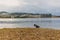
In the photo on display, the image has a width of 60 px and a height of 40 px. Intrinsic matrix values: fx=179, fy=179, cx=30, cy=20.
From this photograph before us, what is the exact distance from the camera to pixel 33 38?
55.6ft

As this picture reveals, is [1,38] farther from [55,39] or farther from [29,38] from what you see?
[55,39]

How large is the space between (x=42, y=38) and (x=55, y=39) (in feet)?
4.12

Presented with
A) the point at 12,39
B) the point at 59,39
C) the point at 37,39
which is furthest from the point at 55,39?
the point at 12,39

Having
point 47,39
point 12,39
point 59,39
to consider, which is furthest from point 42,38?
point 12,39

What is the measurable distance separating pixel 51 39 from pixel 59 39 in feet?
2.40

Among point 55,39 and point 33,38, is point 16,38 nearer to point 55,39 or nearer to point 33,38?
point 33,38

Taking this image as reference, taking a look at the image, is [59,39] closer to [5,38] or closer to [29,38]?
[29,38]

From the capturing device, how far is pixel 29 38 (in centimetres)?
1691

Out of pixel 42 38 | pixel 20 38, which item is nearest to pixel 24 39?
pixel 20 38

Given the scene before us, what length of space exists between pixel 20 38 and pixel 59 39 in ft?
11.9

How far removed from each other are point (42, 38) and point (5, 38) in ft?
11.5

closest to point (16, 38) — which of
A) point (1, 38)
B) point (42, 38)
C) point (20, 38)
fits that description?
point (20, 38)

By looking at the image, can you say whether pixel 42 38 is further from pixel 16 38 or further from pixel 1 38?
pixel 1 38

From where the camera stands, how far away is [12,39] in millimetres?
16406
